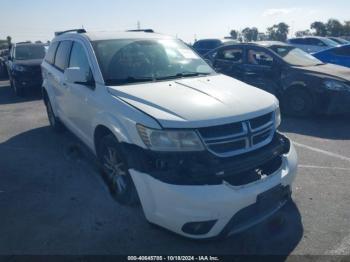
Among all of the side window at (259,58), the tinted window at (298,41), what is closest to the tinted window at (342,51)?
the side window at (259,58)

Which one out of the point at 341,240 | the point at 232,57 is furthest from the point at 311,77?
the point at 341,240

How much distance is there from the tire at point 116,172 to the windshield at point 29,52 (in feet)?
32.2

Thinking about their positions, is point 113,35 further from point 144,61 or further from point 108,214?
point 108,214

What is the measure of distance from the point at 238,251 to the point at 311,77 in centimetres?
523

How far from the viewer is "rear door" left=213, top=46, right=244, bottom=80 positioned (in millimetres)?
8297

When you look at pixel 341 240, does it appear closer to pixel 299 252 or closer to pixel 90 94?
pixel 299 252

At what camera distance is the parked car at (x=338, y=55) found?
11078 millimetres

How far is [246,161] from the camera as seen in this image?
2936 millimetres

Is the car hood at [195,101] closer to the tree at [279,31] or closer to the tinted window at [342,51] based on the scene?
the tinted window at [342,51]

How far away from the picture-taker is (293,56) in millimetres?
8086

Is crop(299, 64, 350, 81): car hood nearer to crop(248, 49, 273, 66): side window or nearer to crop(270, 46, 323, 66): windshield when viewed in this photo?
crop(270, 46, 323, 66): windshield

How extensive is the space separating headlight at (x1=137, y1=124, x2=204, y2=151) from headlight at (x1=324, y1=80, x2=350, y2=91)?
5.13 metres

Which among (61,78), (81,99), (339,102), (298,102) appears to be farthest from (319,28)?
(81,99)

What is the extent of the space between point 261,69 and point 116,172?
211 inches
